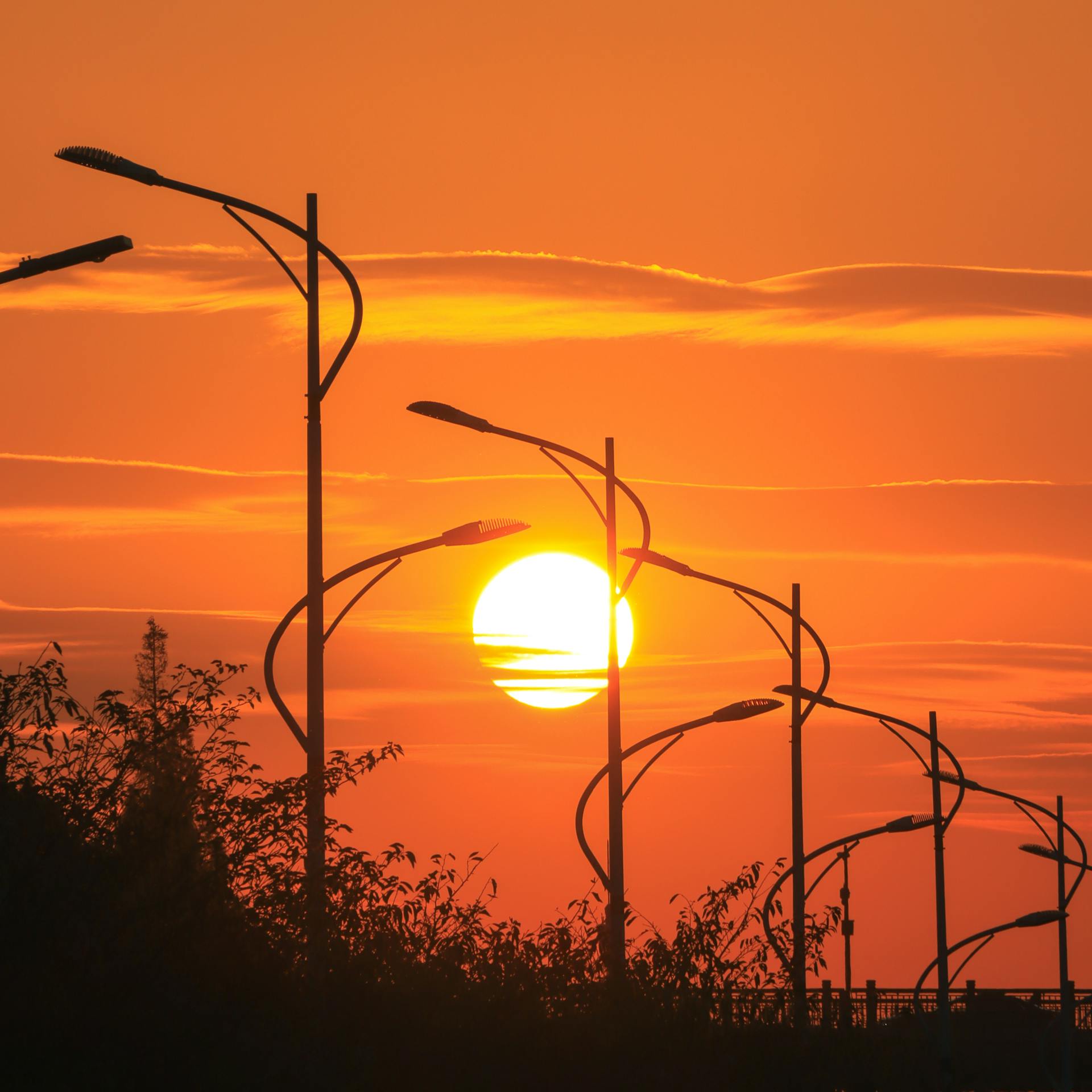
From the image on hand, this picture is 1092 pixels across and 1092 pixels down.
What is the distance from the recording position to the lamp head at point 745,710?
1148 inches

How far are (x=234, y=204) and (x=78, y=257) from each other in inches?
133

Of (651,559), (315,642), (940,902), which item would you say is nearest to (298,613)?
(315,642)

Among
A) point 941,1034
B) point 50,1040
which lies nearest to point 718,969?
point 50,1040

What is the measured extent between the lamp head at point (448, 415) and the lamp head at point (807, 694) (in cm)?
1159

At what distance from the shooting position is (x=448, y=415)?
23.3 m

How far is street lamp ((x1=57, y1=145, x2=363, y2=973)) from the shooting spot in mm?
17156

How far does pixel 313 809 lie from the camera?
17297 millimetres

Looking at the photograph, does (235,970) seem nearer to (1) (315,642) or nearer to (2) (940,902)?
(1) (315,642)

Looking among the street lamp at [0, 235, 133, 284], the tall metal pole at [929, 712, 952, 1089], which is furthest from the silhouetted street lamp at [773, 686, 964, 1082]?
the street lamp at [0, 235, 133, 284]

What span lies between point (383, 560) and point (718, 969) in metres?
5.65

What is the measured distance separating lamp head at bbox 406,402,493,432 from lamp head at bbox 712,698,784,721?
22.9 ft

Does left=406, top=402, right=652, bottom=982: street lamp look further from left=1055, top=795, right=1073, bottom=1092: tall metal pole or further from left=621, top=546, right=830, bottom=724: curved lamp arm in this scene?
left=1055, top=795, right=1073, bottom=1092: tall metal pole

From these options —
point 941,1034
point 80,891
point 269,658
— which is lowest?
point 941,1034

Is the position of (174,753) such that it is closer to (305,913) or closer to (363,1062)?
(305,913)
